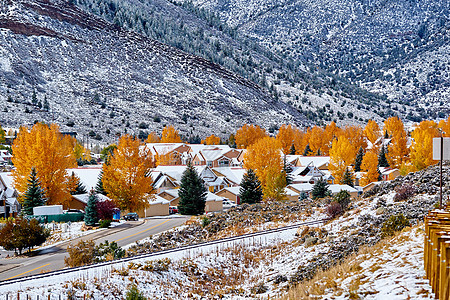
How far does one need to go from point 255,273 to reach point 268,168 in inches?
1490

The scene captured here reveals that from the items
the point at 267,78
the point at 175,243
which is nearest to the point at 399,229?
the point at 175,243

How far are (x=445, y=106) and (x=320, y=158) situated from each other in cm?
11988

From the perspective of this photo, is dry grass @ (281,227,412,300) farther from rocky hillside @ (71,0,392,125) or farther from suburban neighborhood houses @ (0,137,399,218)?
rocky hillside @ (71,0,392,125)

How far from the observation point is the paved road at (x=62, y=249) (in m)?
23.5

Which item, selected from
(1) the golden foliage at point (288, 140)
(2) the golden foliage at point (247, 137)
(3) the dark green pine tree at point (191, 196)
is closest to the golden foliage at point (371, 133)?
(1) the golden foliage at point (288, 140)

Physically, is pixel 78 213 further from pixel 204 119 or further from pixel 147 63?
pixel 147 63

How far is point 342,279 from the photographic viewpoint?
13125 millimetres

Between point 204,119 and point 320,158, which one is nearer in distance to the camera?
point 320,158

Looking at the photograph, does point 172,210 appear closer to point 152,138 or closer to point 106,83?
point 152,138

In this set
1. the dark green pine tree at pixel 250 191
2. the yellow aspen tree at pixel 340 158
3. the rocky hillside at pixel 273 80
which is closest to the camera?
the dark green pine tree at pixel 250 191

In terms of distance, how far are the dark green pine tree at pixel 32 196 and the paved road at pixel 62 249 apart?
8574 mm

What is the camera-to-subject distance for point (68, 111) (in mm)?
116250

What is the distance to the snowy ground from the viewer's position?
A: 11.7 m

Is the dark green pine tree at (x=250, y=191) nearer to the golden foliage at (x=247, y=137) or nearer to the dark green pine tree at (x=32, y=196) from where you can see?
the dark green pine tree at (x=32, y=196)
